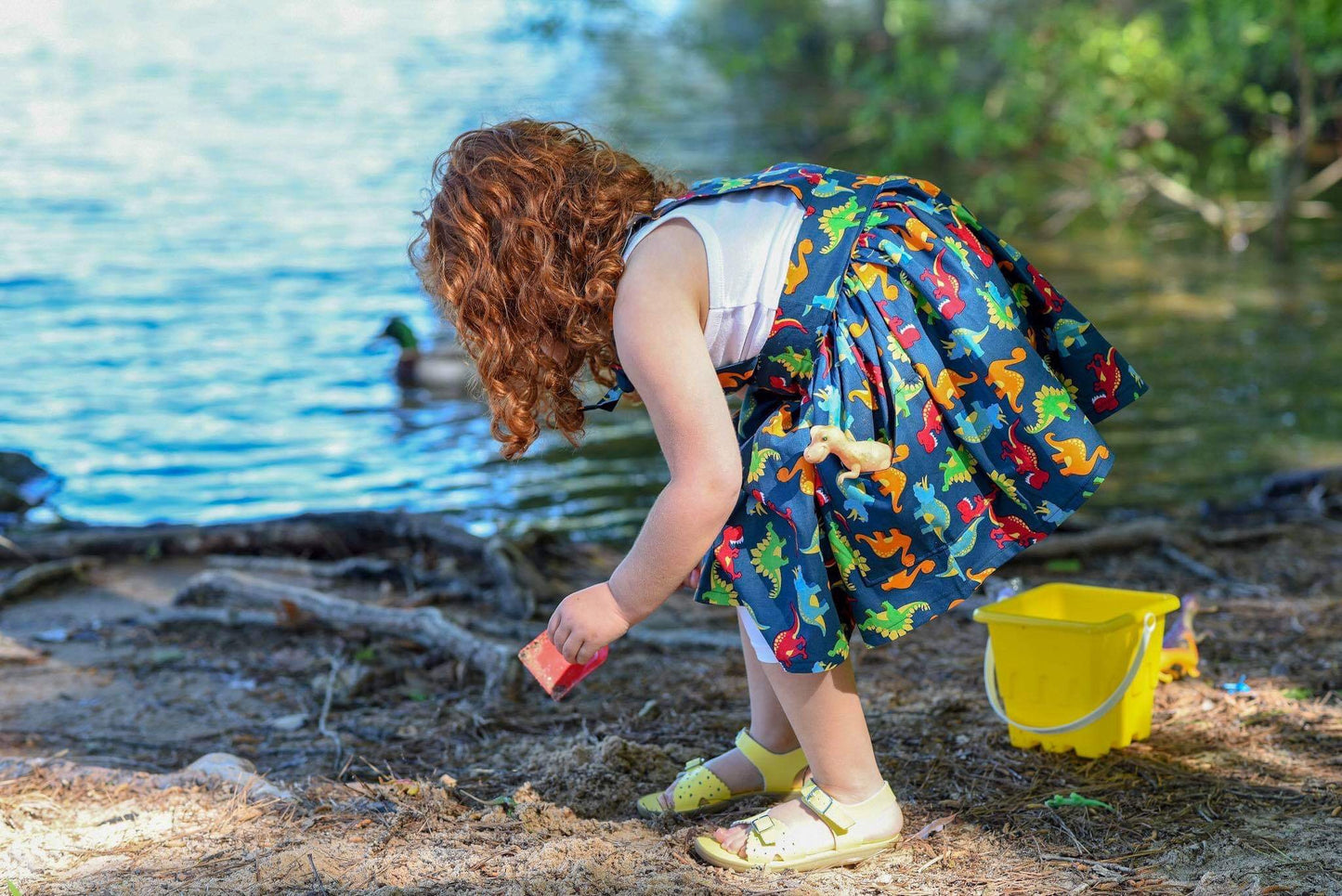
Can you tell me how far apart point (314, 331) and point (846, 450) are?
6.80 meters

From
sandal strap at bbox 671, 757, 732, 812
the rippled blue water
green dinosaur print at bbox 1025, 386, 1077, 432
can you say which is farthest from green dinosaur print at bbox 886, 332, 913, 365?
sandal strap at bbox 671, 757, 732, 812

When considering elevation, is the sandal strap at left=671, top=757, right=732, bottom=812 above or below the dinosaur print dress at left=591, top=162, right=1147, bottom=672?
below

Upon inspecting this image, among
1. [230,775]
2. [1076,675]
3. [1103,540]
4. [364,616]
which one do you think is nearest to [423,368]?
[364,616]

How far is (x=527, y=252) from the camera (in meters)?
2.01

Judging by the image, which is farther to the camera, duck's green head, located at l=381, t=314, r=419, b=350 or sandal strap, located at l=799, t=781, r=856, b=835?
duck's green head, located at l=381, t=314, r=419, b=350

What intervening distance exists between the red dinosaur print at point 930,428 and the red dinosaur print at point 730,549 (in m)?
0.34

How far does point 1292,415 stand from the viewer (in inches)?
238

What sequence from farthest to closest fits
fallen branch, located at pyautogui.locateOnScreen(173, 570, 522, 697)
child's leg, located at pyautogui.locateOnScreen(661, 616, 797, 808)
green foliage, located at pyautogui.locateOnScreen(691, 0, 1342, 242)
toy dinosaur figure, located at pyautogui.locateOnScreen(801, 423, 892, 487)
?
green foliage, located at pyautogui.locateOnScreen(691, 0, 1342, 242) < fallen branch, located at pyautogui.locateOnScreen(173, 570, 522, 697) < child's leg, located at pyautogui.locateOnScreen(661, 616, 797, 808) < toy dinosaur figure, located at pyautogui.locateOnScreen(801, 423, 892, 487)

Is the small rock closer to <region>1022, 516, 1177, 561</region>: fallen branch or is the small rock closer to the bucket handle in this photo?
the bucket handle

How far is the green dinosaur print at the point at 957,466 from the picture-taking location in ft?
6.84

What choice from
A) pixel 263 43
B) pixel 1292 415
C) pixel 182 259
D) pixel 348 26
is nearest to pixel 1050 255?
pixel 1292 415

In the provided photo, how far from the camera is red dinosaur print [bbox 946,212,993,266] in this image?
215 cm

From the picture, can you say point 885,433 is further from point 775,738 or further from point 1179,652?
point 1179,652

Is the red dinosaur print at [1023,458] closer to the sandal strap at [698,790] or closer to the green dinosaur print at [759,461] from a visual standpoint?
the green dinosaur print at [759,461]
